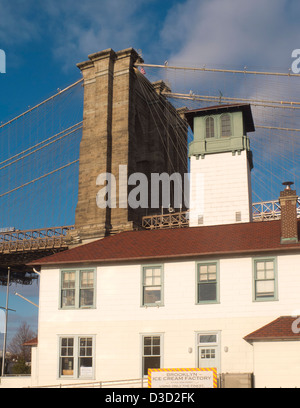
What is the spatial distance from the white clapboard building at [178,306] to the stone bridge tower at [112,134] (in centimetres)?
1767

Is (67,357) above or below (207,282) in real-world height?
below

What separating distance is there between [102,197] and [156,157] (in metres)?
11.4

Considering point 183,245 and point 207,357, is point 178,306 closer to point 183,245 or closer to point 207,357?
point 207,357

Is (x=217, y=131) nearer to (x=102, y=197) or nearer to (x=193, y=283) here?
(x=102, y=197)

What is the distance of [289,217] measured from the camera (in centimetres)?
2709

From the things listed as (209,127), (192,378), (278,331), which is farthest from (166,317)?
(209,127)

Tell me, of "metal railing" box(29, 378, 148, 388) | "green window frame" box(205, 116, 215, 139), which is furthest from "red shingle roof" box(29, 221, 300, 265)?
"green window frame" box(205, 116, 215, 139)

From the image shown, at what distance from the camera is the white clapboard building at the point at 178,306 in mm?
25484

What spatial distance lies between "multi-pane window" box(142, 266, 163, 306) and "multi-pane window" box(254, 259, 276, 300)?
14.1 ft

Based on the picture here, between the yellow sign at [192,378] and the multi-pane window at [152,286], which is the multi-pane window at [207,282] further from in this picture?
the yellow sign at [192,378]

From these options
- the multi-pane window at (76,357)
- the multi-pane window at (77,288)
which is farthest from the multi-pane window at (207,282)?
the multi-pane window at (76,357)

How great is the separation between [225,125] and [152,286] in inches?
635

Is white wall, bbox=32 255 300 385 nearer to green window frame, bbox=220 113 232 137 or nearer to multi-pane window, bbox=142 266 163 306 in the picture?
multi-pane window, bbox=142 266 163 306

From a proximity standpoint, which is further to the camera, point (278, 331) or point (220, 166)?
point (220, 166)
